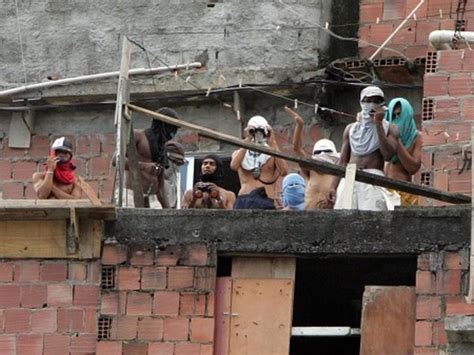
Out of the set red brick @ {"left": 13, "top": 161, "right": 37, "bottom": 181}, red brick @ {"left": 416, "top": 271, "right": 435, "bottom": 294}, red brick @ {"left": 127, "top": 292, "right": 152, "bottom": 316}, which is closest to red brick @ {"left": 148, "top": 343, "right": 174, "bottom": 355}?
red brick @ {"left": 127, "top": 292, "right": 152, "bottom": 316}

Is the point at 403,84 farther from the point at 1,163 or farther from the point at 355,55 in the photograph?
the point at 1,163

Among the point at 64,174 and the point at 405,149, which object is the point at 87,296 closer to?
the point at 64,174

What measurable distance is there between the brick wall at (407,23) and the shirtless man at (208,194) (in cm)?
345

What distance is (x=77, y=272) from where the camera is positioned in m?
30.1

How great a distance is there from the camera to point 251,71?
35.4 meters

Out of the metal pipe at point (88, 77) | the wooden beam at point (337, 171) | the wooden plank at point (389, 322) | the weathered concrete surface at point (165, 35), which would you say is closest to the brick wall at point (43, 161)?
the metal pipe at point (88, 77)

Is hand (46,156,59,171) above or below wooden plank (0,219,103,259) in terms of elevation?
A: above

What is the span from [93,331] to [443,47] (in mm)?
4230

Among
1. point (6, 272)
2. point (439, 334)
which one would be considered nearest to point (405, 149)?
point (439, 334)

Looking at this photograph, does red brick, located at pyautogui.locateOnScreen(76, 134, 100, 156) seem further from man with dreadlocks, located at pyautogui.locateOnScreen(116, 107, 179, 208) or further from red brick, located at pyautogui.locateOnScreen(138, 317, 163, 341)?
red brick, located at pyautogui.locateOnScreen(138, 317, 163, 341)

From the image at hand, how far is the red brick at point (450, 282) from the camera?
2916cm

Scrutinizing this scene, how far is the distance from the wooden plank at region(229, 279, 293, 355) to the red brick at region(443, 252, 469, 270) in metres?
1.43

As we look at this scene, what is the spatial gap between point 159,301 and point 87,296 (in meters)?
Result: 0.68

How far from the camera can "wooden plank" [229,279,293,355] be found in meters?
29.5
